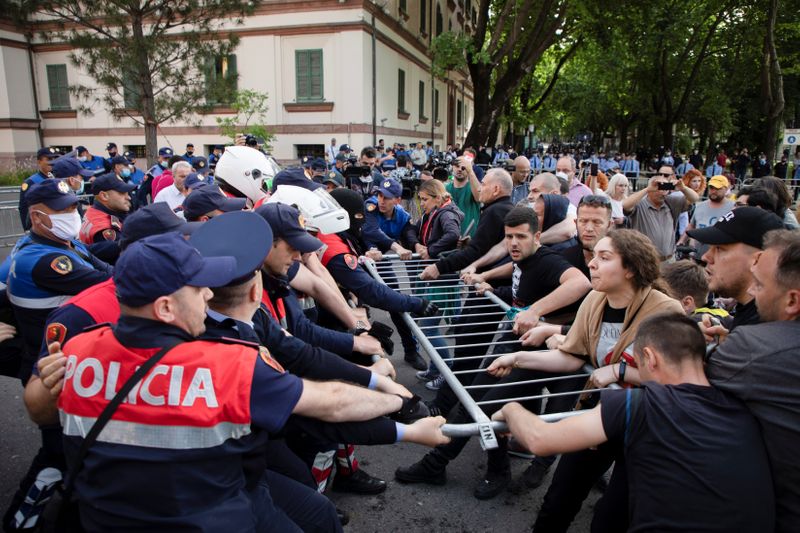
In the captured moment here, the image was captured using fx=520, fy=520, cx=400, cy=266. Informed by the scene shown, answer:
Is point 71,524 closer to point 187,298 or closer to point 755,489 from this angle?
point 187,298

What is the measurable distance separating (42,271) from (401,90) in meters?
22.9

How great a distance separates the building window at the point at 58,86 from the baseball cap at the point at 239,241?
27551mm

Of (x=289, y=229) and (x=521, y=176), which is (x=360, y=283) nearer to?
(x=289, y=229)

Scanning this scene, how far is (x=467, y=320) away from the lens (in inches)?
175

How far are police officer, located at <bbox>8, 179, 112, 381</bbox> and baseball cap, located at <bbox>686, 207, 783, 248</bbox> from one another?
3618mm

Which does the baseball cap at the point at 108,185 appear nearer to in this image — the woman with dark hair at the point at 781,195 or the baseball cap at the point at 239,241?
the baseball cap at the point at 239,241

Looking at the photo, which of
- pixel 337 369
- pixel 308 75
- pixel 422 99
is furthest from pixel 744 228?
pixel 422 99

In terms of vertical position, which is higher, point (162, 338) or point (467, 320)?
point (162, 338)

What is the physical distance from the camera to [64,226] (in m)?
3.44

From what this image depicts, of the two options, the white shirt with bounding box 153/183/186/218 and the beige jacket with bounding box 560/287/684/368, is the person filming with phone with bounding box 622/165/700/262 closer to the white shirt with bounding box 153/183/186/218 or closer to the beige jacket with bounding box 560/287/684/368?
the beige jacket with bounding box 560/287/684/368

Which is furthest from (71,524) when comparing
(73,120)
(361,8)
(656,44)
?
(73,120)

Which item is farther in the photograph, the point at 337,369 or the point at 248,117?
the point at 248,117

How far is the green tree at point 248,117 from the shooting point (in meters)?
18.2

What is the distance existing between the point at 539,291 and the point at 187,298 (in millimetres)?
2648
